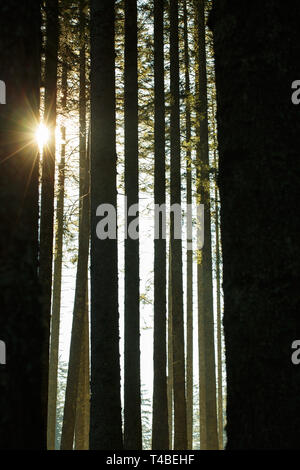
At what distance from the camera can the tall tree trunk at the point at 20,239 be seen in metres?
2.60

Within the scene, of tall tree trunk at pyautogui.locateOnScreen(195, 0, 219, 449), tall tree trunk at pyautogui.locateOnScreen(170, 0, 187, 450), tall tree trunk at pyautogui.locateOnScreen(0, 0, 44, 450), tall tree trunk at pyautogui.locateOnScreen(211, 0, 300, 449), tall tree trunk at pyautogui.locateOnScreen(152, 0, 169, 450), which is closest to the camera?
tall tree trunk at pyautogui.locateOnScreen(211, 0, 300, 449)

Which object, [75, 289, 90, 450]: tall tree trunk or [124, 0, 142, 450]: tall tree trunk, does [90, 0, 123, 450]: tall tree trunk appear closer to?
[124, 0, 142, 450]: tall tree trunk

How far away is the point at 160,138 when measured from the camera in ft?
39.7

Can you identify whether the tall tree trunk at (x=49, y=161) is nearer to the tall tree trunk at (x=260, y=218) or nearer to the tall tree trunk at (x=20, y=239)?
the tall tree trunk at (x=20, y=239)

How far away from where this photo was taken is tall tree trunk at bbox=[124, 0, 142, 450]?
880 cm

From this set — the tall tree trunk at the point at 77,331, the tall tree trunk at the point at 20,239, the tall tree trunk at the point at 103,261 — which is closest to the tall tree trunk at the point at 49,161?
→ the tall tree trunk at the point at 103,261

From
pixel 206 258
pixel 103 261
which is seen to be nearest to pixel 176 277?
pixel 206 258

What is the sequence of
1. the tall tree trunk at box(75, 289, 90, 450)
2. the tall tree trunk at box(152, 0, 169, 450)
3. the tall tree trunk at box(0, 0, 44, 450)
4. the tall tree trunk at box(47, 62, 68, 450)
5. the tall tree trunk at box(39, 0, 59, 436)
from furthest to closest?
the tall tree trunk at box(47, 62, 68, 450) → the tall tree trunk at box(75, 289, 90, 450) → the tall tree trunk at box(152, 0, 169, 450) → the tall tree trunk at box(39, 0, 59, 436) → the tall tree trunk at box(0, 0, 44, 450)

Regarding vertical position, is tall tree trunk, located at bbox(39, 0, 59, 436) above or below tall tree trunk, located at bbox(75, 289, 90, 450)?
above

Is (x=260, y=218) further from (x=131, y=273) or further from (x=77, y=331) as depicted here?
(x=77, y=331)

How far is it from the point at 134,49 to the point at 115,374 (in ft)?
19.6

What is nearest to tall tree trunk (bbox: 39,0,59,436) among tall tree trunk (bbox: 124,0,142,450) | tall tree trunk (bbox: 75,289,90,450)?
tall tree trunk (bbox: 124,0,142,450)

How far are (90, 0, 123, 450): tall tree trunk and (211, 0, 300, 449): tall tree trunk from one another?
4249 millimetres

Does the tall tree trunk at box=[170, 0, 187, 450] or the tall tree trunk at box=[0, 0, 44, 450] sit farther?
the tall tree trunk at box=[170, 0, 187, 450]
